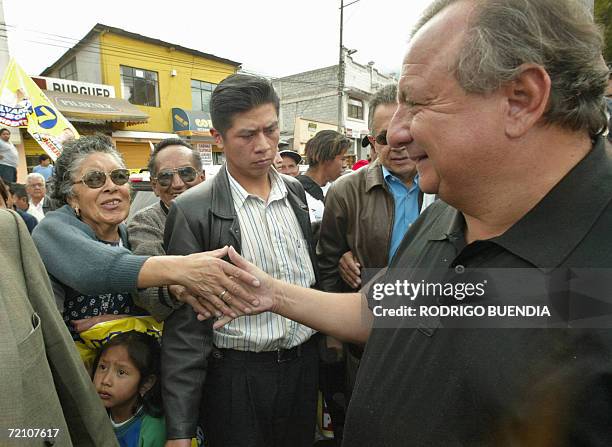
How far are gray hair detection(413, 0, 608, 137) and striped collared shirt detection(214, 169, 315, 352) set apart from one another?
130 centimetres

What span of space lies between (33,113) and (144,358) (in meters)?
5.30

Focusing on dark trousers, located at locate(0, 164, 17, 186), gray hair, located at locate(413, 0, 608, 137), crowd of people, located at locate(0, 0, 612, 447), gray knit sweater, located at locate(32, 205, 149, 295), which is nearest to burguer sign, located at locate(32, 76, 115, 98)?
dark trousers, located at locate(0, 164, 17, 186)

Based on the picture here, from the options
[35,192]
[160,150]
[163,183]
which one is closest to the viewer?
[163,183]

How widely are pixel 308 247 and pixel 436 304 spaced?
116 centimetres

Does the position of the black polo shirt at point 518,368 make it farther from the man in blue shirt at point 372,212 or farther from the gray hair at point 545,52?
the man in blue shirt at point 372,212

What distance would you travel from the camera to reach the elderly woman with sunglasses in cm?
169

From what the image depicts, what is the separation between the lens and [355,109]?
29.3 m

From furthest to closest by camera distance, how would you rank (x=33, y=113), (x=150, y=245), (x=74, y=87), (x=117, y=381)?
1. (x=74, y=87)
2. (x=33, y=113)
3. (x=150, y=245)
4. (x=117, y=381)

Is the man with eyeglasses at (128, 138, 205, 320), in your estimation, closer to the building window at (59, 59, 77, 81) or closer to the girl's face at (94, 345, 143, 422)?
the girl's face at (94, 345, 143, 422)

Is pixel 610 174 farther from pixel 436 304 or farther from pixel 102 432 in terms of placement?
pixel 102 432

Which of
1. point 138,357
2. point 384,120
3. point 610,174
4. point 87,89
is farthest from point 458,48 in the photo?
point 87,89

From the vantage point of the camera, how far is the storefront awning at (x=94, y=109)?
592 inches

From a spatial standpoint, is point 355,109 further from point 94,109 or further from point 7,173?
point 7,173

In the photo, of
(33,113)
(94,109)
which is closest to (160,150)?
(33,113)
